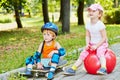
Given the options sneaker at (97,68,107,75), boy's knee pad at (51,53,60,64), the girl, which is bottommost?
sneaker at (97,68,107,75)

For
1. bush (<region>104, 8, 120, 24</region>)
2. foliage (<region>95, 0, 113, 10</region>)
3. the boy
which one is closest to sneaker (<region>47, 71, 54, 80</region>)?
the boy

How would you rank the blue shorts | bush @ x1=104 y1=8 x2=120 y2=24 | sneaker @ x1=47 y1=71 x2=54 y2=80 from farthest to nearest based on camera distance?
bush @ x1=104 y1=8 x2=120 y2=24 < the blue shorts < sneaker @ x1=47 y1=71 x2=54 y2=80

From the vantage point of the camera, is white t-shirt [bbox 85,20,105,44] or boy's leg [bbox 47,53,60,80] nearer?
boy's leg [bbox 47,53,60,80]

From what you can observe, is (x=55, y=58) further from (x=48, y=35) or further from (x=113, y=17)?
(x=113, y=17)

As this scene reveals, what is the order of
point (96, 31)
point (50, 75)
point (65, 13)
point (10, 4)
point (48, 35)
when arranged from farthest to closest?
point (10, 4), point (65, 13), point (48, 35), point (96, 31), point (50, 75)

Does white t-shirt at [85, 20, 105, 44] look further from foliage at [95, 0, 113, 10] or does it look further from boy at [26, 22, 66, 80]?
foliage at [95, 0, 113, 10]

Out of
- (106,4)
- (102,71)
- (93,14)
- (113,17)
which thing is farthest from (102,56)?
(106,4)

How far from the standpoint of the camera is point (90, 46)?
772 centimetres

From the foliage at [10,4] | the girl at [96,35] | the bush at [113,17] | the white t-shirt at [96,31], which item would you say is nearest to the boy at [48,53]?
the girl at [96,35]

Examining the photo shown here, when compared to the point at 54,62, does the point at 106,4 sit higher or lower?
lower

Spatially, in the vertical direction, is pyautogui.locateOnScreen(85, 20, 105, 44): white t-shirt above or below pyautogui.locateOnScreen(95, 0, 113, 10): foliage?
above

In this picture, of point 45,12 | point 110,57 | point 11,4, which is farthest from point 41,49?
point 45,12

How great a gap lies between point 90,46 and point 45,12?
1848 cm

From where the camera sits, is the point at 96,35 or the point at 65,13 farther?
the point at 65,13
